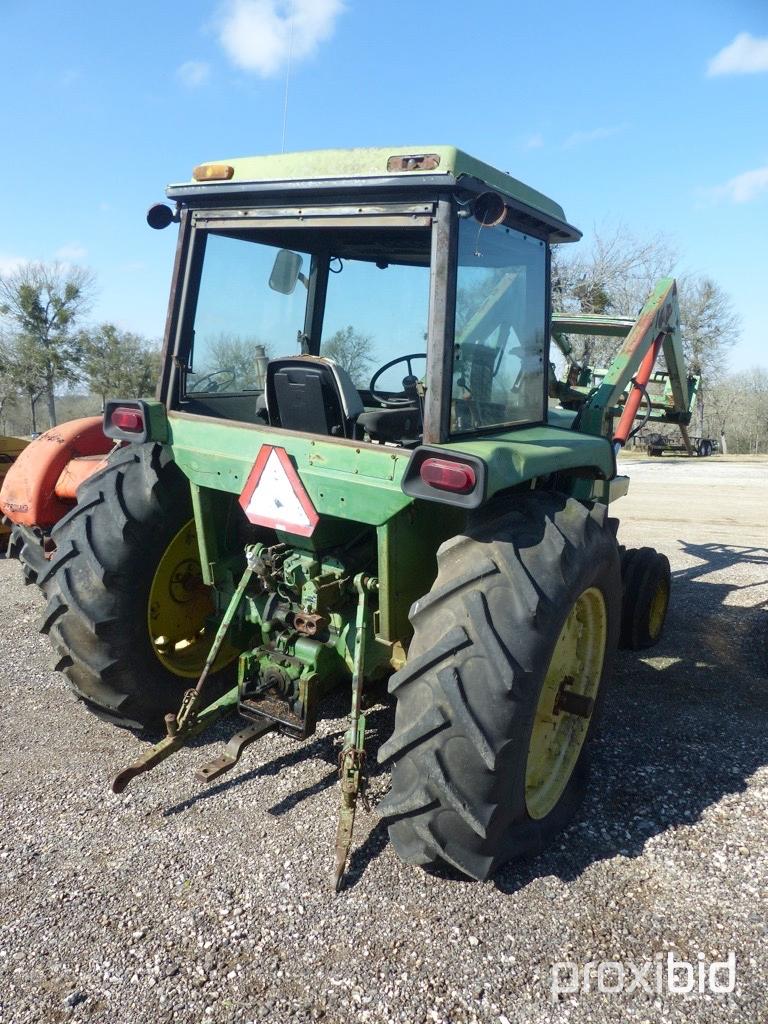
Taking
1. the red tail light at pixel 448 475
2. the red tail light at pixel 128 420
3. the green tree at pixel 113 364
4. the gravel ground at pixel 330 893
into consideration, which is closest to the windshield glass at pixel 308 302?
the red tail light at pixel 128 420

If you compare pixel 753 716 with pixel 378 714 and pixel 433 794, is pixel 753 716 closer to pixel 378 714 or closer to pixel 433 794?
pixel 378 714

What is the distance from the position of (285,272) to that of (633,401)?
232cm

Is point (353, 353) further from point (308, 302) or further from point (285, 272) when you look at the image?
point (285, 272)

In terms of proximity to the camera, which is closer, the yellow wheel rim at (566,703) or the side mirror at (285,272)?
the yellow wheel rim at (566,703)

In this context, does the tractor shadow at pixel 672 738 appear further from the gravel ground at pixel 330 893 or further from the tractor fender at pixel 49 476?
the tractor fender at pixel 49 476

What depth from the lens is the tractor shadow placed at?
2.79 metres

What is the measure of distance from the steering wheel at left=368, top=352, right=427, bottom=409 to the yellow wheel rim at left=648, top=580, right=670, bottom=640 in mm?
2359

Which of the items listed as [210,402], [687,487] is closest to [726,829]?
[210,402]

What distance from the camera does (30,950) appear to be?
2230 mm

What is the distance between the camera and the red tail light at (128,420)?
10.3 feet

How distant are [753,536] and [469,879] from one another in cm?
796

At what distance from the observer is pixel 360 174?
2.51 meters

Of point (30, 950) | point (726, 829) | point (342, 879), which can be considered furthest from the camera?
point (726, 829)

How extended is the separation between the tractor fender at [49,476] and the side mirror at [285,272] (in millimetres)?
2415
